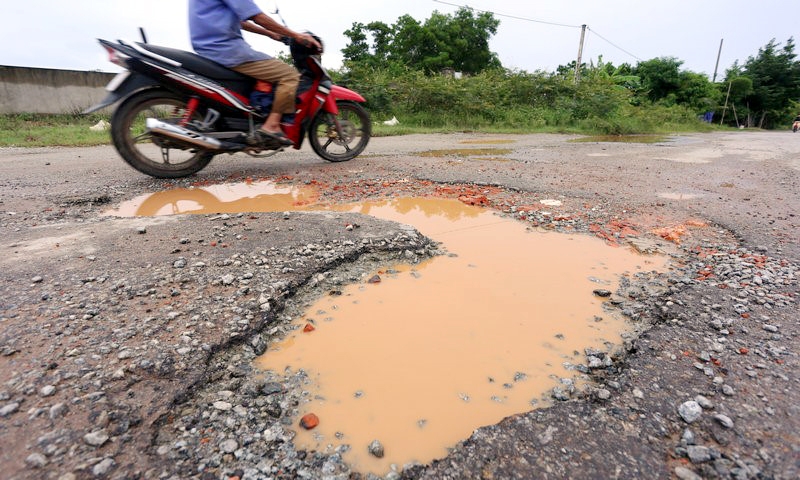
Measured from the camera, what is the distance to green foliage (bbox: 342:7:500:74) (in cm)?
2855

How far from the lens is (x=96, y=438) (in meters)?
1.07

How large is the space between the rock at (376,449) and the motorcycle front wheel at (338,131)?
4.04 metres

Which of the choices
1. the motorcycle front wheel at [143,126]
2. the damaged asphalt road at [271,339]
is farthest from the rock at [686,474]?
the motorcycle front wheel at [143,126]

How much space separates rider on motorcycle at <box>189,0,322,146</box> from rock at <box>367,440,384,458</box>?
3396mm

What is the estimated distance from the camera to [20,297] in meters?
1.70

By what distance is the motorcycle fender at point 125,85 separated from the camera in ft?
11.3

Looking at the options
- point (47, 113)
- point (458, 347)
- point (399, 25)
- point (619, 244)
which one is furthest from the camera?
point (399, 25)

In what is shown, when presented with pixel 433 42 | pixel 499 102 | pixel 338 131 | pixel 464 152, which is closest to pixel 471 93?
pixel 499 102

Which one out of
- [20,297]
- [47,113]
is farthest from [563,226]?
[47,113]

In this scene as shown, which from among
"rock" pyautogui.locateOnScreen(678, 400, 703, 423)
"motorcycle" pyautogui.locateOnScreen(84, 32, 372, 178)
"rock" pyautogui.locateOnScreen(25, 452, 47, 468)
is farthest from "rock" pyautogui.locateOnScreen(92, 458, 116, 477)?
"motorcycle" pyautogui.locateOnScreen(84, 32, 372, 178)

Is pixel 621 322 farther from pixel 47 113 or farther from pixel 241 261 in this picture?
pixel 47 113

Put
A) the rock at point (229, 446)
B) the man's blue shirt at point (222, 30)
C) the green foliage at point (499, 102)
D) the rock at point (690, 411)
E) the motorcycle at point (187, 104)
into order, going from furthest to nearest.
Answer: the green foliage at point (499, 102), the motorcycle at point (187, 104), the man's blue shirt at point (222, 30), the rock at point (690, 411), the rock at point (229, 446)

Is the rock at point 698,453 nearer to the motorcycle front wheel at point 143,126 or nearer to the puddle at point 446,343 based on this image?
the puddle at point 446,343

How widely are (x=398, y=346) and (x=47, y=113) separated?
43.5ft
